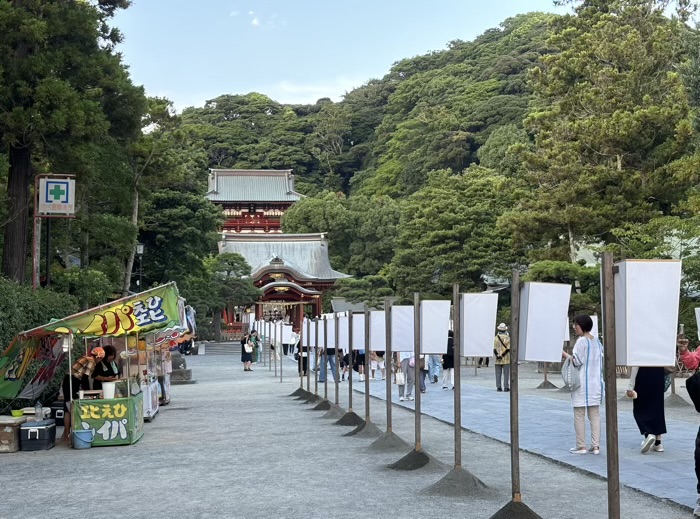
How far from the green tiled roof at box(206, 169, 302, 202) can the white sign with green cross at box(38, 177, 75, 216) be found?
52376 mm

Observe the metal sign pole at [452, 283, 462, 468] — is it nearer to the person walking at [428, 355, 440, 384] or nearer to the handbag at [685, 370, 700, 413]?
the handbag at [685, 370, 700, 413]

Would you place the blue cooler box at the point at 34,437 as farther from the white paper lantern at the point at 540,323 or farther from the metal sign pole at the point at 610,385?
the metal sign pole at the point at 610,385

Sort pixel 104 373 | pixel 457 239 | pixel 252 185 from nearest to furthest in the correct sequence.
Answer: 1. pixel 104 373
2. pixel 457 239
3. pixel 252 185

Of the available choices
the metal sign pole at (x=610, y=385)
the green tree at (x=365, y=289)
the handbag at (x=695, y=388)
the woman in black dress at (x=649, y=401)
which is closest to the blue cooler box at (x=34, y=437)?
the woman in black dress at (x=649, y=401)

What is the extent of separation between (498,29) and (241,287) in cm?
5153

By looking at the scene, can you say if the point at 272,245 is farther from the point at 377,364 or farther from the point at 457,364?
the point at 457,364

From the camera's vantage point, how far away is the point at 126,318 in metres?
10.7

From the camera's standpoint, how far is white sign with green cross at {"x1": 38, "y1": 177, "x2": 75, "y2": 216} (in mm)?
15109

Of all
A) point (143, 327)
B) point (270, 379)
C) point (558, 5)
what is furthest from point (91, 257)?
point (558, 5)

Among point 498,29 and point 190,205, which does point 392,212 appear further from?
point 498,29

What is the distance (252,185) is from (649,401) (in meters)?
61.6

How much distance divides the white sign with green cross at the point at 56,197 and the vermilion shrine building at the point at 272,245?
35.1 metres

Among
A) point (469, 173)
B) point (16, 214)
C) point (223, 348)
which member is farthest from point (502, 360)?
point (223, 348)

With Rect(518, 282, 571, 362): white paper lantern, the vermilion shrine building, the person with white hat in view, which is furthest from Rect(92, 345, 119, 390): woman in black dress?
the vermilion shrine building
